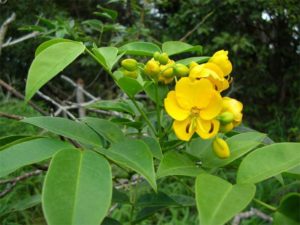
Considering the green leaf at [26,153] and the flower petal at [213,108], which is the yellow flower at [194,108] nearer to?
the flower petal at [213,108]

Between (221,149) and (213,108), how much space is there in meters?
0.06

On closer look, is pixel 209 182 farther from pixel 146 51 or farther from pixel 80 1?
pixel 80 1

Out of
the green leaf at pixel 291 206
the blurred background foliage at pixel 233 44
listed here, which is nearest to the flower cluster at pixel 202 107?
the green leaf at pixel 291 206

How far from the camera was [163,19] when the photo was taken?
14.1ft

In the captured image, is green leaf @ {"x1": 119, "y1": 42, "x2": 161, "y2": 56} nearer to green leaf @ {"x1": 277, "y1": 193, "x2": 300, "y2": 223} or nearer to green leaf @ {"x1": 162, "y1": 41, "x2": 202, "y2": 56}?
green leaf @ {"x1": 162, "y1": 41, "x2": 202, "y2": 56}

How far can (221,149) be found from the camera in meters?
0.70

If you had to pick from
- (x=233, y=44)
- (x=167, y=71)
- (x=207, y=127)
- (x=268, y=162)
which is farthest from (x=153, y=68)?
(x=233, y=44)

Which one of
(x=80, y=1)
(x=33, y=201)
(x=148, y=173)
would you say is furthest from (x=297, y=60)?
(x=148, y=173)

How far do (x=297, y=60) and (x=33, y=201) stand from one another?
3510 millimetres

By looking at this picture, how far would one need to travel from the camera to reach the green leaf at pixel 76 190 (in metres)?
0.51

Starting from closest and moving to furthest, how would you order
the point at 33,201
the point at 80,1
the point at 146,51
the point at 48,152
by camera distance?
1. the point at 48,152
2. the point at 146,51
3. the point at 33,201
4. the point at 80,1

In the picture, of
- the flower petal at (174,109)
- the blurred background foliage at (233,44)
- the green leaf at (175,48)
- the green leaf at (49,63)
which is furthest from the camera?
the blurred background foliage at (233,44)

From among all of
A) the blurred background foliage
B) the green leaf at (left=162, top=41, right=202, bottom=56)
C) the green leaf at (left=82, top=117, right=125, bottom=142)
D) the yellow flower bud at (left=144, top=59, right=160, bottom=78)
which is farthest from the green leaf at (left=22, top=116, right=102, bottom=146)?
the blurred background foliage

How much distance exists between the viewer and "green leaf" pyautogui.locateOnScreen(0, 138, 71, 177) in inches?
23.9
